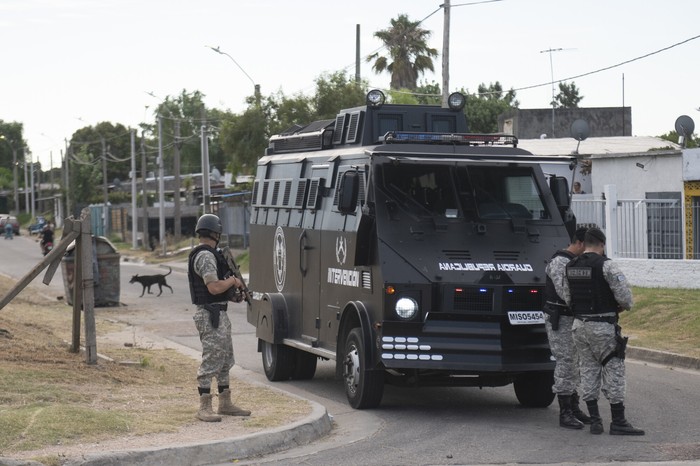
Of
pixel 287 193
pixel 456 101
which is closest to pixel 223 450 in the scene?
pixel 287 193

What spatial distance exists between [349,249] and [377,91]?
2.33 meters

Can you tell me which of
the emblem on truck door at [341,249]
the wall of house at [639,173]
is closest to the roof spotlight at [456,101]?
the emblem on truck door at [341,249]

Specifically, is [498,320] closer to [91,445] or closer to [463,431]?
[463,431]

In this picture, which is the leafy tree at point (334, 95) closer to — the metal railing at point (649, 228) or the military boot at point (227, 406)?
the metal railing at point (649, 228)

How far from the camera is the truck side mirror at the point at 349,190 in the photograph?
1195cm

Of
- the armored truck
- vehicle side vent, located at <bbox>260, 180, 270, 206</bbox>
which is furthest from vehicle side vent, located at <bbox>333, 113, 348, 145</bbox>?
vehicle side vent, located at <bbox>260, 180, 270, 206</bbox>

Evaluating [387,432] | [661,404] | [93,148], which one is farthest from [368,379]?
[93,148]

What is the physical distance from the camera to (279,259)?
592 inches

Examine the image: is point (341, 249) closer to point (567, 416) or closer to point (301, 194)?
point (301, 194)

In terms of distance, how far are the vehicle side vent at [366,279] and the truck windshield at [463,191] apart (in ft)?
2.55

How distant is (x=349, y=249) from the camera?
482 inches

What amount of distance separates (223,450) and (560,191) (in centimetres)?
496

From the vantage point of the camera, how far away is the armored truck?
11281 millimetres

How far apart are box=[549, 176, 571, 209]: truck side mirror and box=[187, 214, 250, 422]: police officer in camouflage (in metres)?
3.67
